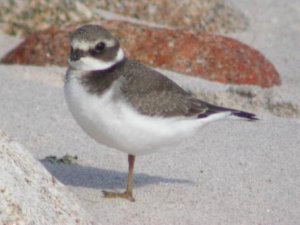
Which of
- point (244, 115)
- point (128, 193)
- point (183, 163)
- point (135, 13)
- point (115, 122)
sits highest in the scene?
point (115, 122)

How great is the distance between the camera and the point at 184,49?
8820mm

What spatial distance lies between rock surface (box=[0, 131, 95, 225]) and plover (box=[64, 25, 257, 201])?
0.63m

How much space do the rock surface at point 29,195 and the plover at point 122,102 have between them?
2.08ft

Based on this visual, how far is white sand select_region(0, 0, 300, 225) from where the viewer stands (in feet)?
18.0

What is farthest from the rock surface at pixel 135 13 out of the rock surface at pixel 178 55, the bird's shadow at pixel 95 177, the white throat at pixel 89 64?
the white throat at pixel 89 64

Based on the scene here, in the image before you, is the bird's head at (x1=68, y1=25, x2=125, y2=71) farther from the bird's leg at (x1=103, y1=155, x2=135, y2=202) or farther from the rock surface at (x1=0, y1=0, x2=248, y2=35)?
the rock surface at (x1=0, y1=0, x2=248, y2=35)

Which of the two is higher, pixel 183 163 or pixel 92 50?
pixel 92 50

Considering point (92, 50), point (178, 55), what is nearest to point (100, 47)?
point (92, 50)

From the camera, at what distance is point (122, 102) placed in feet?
17.5

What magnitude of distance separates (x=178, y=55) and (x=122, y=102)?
354 centimetres

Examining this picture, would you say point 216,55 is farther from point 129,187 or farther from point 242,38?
point 129,187

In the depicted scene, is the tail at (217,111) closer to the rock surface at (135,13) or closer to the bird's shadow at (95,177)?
the bird's shadow at (95,177)

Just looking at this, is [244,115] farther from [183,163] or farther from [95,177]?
[95,177]

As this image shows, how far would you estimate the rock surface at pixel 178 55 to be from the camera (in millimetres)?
8742
